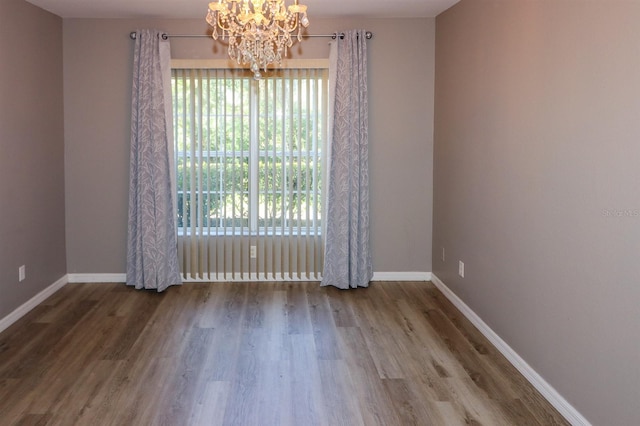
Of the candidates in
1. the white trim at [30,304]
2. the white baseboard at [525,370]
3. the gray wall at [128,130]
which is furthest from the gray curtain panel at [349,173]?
the white trim at [30,304]

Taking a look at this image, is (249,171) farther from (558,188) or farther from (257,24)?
(558,188)

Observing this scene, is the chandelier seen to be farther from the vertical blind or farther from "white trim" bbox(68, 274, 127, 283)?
"white trim" bbox(68, 274, 127, 283)

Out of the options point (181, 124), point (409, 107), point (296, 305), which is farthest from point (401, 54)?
point (296, 305)

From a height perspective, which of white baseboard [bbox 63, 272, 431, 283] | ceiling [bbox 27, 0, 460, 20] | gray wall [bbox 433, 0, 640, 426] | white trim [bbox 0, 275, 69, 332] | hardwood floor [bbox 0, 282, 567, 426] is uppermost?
ceiling [bbox 27, 0, 460, 20]

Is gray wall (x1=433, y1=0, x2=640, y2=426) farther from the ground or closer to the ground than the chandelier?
closer to the ground

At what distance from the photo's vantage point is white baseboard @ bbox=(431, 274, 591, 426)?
8.91ft

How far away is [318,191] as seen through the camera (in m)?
5.37

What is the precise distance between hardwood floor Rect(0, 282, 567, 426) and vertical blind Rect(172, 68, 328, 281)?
0.56 m

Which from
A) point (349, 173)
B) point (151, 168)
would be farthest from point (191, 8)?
point (349, 173)

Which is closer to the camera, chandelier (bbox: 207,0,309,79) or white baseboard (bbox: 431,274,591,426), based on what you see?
white baseboard (bbox: 431,274,591,426)

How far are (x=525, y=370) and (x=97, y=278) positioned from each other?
13.0ft

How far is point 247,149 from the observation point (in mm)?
5328

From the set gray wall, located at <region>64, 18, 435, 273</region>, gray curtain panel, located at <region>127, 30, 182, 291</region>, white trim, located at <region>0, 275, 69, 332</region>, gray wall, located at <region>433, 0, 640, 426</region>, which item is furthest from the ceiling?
white trim, located at <region>0, 275, 69, 332</region>

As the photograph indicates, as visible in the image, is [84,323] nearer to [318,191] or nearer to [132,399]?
[132,399]
